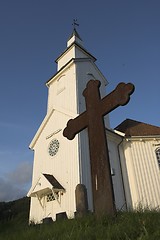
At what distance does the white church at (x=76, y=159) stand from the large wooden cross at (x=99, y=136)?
26.4ft

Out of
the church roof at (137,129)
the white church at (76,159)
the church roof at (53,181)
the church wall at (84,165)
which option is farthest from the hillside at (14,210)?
the church roof at (137,129)

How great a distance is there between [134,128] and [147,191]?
18.3ft

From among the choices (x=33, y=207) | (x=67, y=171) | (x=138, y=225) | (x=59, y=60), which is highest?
(x=59, y=60)

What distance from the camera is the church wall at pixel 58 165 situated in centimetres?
1320

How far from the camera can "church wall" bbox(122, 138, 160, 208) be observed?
15.3 metres

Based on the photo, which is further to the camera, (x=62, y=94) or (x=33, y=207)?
(x=62, y=94)

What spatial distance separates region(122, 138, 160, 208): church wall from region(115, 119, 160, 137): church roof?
79cm

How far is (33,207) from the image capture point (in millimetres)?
15172

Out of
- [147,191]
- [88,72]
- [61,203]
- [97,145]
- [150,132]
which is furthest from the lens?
[88,72]

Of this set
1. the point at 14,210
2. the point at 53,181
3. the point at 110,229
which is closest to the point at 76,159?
the point at 53,181

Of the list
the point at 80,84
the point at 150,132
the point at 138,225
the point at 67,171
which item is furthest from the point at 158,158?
the point at 138,225

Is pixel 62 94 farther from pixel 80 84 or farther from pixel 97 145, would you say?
pixel 97 145

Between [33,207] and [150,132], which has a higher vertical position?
[150,132]

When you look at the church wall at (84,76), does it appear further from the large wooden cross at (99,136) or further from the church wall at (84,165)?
the large wooden cross at (99,136)
